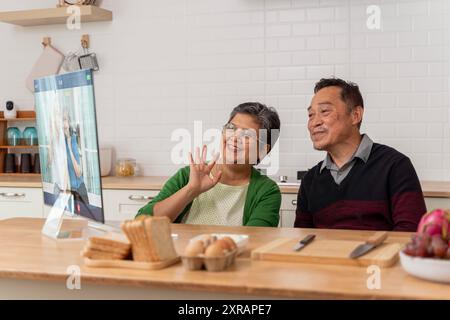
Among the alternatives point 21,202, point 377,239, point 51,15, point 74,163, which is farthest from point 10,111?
point 377,239

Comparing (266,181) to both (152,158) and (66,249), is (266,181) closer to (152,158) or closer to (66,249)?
(66,249)

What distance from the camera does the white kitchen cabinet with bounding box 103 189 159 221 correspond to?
13.3 feet

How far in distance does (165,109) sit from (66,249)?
9.11ft

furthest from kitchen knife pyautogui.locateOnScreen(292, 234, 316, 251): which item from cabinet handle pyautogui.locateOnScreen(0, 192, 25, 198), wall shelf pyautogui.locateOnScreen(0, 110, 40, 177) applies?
wall shelf pyautogui.locateOnScreen(0, 110, 40, 177)

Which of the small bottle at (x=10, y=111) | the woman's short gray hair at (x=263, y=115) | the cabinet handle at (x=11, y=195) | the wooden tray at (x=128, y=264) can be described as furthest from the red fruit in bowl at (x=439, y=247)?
the small bottle at (x=10, y=111)

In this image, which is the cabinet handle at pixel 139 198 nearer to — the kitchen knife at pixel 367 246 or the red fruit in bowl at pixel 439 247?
the kitchen knife at pixel 367 246

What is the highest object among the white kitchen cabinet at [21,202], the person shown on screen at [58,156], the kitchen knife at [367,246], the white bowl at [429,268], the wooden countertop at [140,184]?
the person shown on screen at [58,156]

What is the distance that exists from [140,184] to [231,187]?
147 cm

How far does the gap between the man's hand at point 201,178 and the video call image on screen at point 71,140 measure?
52cm

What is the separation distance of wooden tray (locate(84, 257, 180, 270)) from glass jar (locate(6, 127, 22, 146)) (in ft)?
11.5

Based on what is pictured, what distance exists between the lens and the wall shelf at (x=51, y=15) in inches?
180

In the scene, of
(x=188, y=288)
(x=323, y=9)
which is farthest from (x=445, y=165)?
(x=188, y=288)

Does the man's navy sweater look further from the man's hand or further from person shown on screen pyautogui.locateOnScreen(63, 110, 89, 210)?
person shown on screen pyautogui.locateOnScreen(63, 110, 89, 210)

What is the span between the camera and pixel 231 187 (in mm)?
2658
